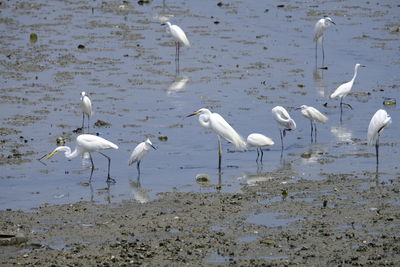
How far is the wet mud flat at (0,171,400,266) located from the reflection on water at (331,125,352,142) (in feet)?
10.9

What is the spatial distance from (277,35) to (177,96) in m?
8.44

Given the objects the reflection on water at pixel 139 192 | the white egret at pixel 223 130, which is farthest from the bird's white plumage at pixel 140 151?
the white egret at pixel 223 130

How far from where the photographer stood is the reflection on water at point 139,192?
12.6m

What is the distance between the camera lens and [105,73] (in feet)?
72.4

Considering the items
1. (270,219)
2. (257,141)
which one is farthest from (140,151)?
(270,219)

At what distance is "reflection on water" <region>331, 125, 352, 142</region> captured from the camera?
16459 millimetres

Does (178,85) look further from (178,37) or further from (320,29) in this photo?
(320,29)

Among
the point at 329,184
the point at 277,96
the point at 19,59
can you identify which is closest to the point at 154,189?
the point at 329,184

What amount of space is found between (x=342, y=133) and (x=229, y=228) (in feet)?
22.0

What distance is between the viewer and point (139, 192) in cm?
1298

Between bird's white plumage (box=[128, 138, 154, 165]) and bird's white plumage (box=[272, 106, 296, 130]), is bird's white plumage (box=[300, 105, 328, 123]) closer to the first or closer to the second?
bird's white plumage (box=[272, 106, 296, 130])

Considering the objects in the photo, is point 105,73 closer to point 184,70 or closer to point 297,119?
point 184,70

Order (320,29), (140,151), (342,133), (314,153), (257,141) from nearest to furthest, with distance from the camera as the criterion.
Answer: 1. (140,151)
2. (257,141)
3. (314,153)
4. (342,133)
5. (320,29)

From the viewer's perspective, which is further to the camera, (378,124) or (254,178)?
(378,124)
